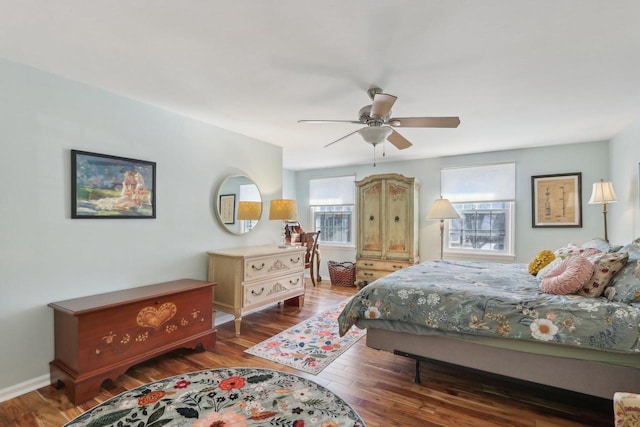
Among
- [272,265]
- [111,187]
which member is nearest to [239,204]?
[272,265]

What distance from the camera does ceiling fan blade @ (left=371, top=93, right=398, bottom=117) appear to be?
212 centimetres

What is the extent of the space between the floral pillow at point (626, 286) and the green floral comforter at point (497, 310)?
7 cm

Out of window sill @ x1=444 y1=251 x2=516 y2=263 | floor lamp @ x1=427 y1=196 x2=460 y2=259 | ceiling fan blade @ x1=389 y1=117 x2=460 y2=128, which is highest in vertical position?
ceiling fan blade @ x1=389 y1=117 x2=460 y2=128

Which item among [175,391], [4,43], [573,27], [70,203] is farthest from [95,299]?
[573,27]

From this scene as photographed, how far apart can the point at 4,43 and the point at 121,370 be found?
232cm

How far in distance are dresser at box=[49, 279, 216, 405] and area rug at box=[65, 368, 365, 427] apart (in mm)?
242

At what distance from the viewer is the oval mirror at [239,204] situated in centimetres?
376

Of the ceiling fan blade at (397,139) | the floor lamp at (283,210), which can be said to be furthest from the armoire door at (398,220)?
the ceiling fan blade at (397,139)

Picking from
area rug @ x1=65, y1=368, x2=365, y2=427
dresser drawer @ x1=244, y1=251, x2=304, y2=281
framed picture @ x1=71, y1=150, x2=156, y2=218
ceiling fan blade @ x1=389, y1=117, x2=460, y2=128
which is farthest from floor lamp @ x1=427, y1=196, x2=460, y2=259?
framed picture @ x1=71, y1=150, x2=156, y2=218

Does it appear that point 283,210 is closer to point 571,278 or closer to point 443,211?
point 443,211

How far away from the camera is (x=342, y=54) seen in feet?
6.69

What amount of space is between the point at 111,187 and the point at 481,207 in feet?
16.3

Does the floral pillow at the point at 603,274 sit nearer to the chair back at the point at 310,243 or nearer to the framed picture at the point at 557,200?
the framed picture at the point at 557,200

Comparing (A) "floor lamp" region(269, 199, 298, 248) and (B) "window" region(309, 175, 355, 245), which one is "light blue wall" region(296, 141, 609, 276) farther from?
(A) "floor lamp" region(269, 199, 298, 248)
